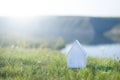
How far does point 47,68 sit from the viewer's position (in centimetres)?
259

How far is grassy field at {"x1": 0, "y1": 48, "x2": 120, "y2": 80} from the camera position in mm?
2457

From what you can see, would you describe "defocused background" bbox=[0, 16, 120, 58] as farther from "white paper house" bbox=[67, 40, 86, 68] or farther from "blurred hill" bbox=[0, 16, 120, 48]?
"white paper house" bbox=[67, 40, 86, 68]

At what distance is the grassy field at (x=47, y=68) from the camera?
2.46m

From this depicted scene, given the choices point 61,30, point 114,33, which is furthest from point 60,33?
point 114,33

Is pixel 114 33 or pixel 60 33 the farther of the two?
pixel 114 33

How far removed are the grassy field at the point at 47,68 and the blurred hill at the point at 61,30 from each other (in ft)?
0.69

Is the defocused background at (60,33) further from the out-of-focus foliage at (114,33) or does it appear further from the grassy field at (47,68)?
the grassy field at (47,68)

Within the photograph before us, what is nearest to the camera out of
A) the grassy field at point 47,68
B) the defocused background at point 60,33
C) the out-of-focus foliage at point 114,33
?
the grassy field at point 47,68

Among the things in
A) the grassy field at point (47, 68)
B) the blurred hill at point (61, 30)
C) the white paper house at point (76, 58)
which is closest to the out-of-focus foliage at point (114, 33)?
the blurred hill at point (61, 30)

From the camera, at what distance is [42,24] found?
3.18 m

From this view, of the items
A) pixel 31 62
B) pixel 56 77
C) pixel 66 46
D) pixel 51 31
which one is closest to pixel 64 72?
pixel 56 77

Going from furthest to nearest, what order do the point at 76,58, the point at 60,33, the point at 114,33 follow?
the point at 114,33
the point at 60,33
the point at 76,58

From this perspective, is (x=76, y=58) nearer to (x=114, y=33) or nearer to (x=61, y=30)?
(x=61, y=30)

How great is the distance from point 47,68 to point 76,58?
228 millimetres
